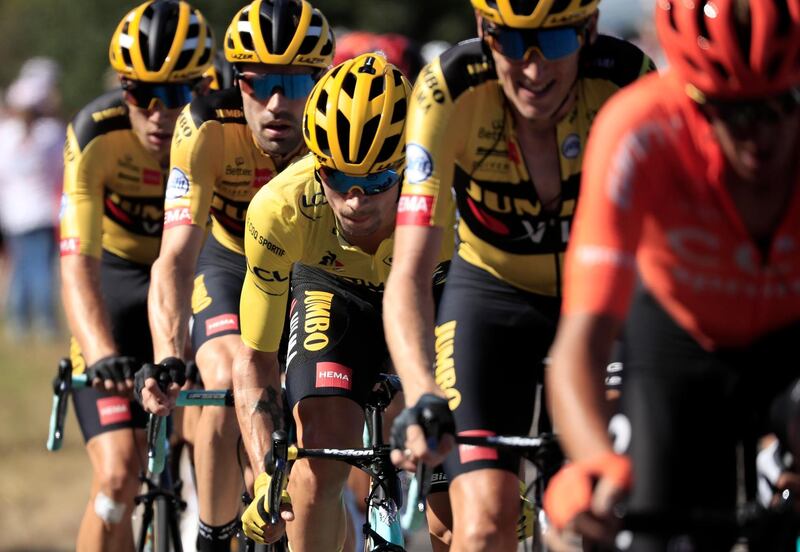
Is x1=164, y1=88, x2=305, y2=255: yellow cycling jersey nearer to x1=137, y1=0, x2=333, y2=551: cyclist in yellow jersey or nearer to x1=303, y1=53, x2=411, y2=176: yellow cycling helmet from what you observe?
x1=137, y1=0, x2=333, y2=551: cyclist in yellow jersey

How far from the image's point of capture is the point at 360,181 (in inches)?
257

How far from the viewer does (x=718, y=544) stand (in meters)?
3.97

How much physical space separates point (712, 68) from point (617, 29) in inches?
675

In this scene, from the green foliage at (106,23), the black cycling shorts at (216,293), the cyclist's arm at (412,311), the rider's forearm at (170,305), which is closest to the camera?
the cyclist's arm at (412,311)

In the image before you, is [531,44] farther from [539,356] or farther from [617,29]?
[617,29]

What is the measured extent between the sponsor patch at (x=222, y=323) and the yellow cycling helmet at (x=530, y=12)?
2.83m

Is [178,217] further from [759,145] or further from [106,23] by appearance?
[106,23]

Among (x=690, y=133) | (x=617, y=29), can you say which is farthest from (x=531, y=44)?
(x=617, y=29)

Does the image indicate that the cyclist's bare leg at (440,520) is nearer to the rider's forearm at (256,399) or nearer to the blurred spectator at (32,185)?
the rider's forearm at (256,399)

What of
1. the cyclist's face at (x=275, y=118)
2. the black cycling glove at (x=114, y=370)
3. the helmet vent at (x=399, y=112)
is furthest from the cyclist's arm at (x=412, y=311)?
the cyclist's face at (x=275, y=118)

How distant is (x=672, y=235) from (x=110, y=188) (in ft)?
16.0

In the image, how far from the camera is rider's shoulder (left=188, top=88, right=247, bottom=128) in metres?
7.84

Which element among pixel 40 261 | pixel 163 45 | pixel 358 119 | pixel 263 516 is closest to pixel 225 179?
pixel 163 45

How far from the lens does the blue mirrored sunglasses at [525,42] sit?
559 cm
